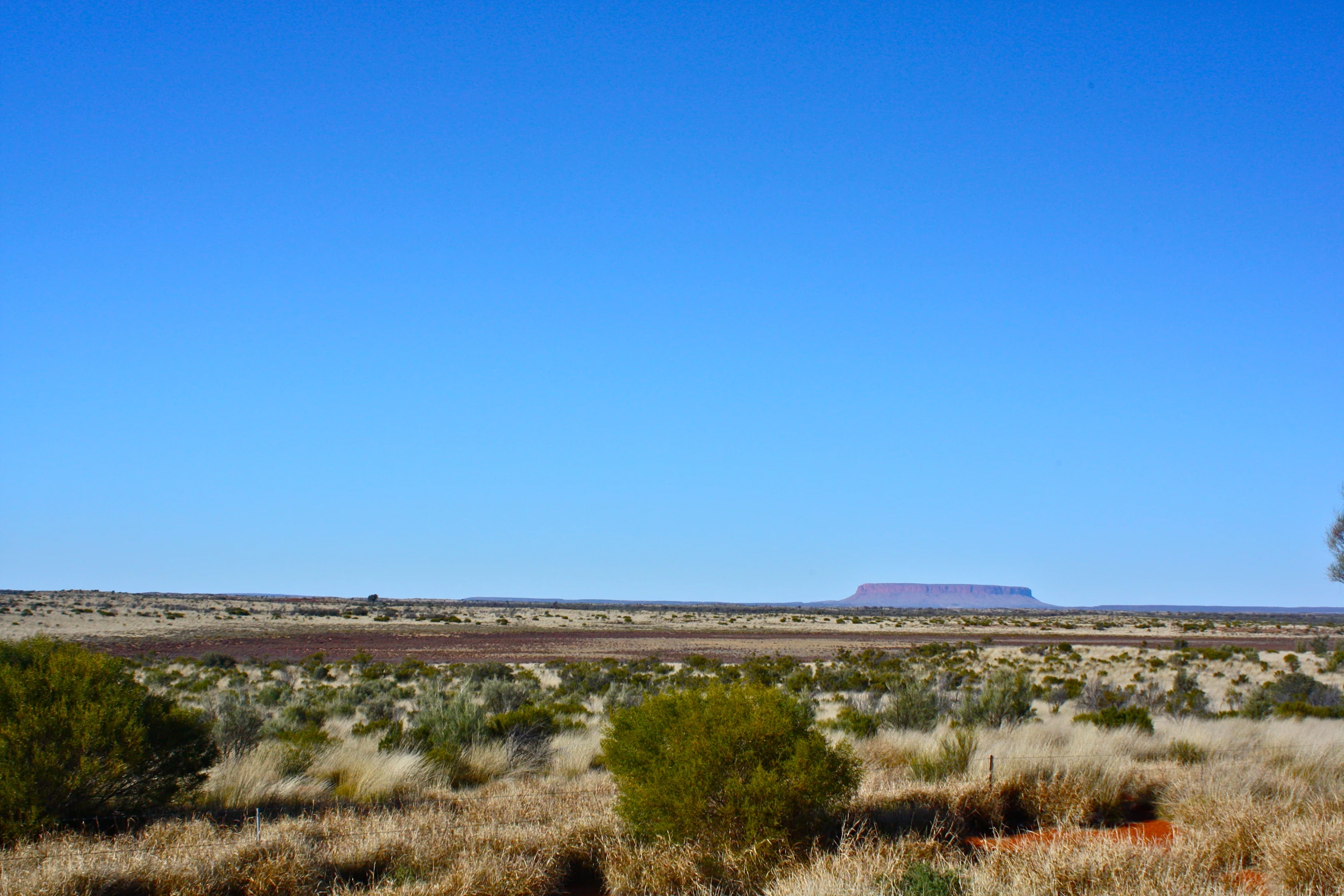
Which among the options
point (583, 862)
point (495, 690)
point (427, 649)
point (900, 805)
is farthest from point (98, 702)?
point (427, 649)

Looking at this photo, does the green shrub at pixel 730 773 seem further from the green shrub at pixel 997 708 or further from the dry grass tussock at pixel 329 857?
the green shrub at pixel 997 708

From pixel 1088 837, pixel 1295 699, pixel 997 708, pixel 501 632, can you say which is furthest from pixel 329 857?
pixel 501 632

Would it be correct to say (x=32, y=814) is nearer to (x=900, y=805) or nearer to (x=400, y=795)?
(x=400, y=795)

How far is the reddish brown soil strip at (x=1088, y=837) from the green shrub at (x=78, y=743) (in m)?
7.45

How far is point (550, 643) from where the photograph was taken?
56.9 meters

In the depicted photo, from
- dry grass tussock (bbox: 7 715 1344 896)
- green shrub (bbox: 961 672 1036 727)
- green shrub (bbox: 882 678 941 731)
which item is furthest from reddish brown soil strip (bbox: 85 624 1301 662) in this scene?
dry grass tussock (bbox: 7 715 1344 896)

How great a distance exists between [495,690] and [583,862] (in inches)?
479

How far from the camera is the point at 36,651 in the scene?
352 inches

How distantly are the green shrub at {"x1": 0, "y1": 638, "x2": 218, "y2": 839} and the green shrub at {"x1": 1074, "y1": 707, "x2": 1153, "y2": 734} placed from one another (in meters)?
13.5

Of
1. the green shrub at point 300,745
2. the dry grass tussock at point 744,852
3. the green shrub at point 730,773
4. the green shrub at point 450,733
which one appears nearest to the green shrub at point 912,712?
the dry grass tussock at point 744,852

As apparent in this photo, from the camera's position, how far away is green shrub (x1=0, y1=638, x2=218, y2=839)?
7.84 metres

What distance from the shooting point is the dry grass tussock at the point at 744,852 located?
21.9ft

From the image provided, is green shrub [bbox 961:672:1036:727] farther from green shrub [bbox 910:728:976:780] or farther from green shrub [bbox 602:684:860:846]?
green shrub [bbox 602:684:860:846]

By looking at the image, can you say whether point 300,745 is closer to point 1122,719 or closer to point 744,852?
point 744,852
